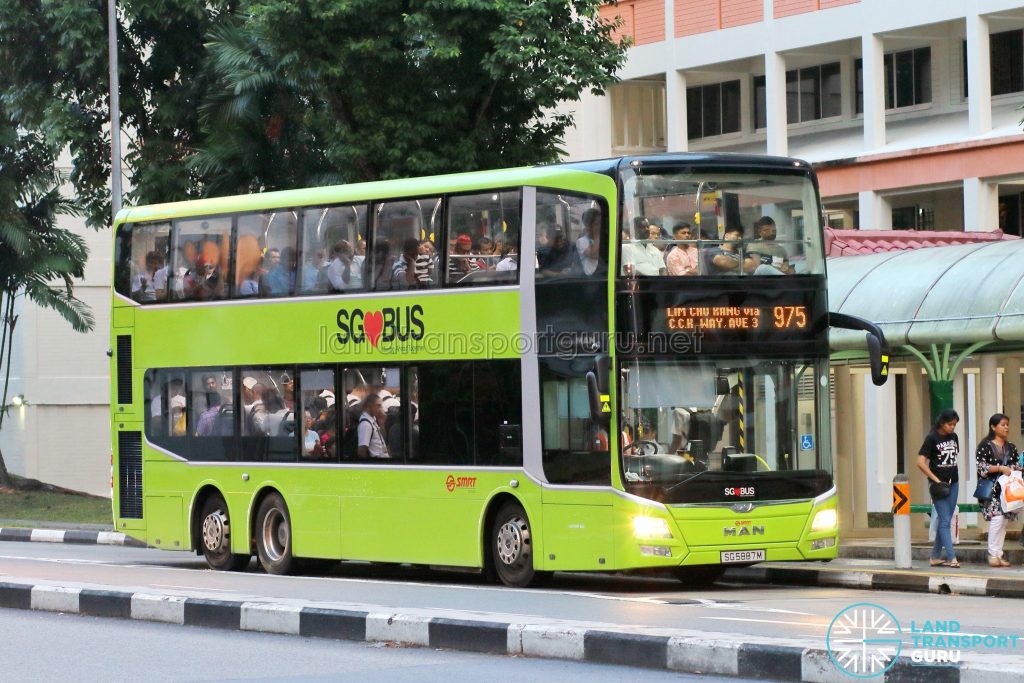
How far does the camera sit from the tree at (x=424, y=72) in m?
26.8

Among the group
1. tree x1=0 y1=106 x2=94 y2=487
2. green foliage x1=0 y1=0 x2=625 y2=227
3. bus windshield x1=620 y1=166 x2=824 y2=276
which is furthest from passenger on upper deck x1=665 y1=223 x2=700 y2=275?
tree x1=0 y1=106 x2=94 y2=487

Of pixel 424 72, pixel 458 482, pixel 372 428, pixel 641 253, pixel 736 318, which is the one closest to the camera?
pixel 641 253

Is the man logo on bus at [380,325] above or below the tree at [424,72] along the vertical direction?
below

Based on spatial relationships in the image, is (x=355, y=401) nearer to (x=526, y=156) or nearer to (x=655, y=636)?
(x=655, y=636)

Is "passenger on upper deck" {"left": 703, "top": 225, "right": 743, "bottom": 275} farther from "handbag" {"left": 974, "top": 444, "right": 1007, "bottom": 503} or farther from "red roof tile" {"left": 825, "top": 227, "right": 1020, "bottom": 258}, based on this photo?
"red roof tile" {"left": 825, "top": 227, "right": 1020, "bottom": 258}

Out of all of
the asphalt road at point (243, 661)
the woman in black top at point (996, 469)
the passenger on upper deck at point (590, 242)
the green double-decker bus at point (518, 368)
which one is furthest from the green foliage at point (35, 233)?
the asphalt road at point (243, 661)

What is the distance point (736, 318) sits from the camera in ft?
55.1

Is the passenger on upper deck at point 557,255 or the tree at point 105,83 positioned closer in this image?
the passenger on upper deck at point 557,255

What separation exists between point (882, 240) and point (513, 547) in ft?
33.8

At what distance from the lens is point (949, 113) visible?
1382 inches

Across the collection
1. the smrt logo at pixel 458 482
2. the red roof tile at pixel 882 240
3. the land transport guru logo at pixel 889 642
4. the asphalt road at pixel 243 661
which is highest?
the red roof tile at pixel 882 240

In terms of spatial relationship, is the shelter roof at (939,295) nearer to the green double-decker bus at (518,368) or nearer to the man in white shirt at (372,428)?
the green double-decker bus at (518,368)

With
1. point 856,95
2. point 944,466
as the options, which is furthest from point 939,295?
point 856,95

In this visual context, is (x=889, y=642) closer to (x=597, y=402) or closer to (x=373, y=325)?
(x=597, y=402)
